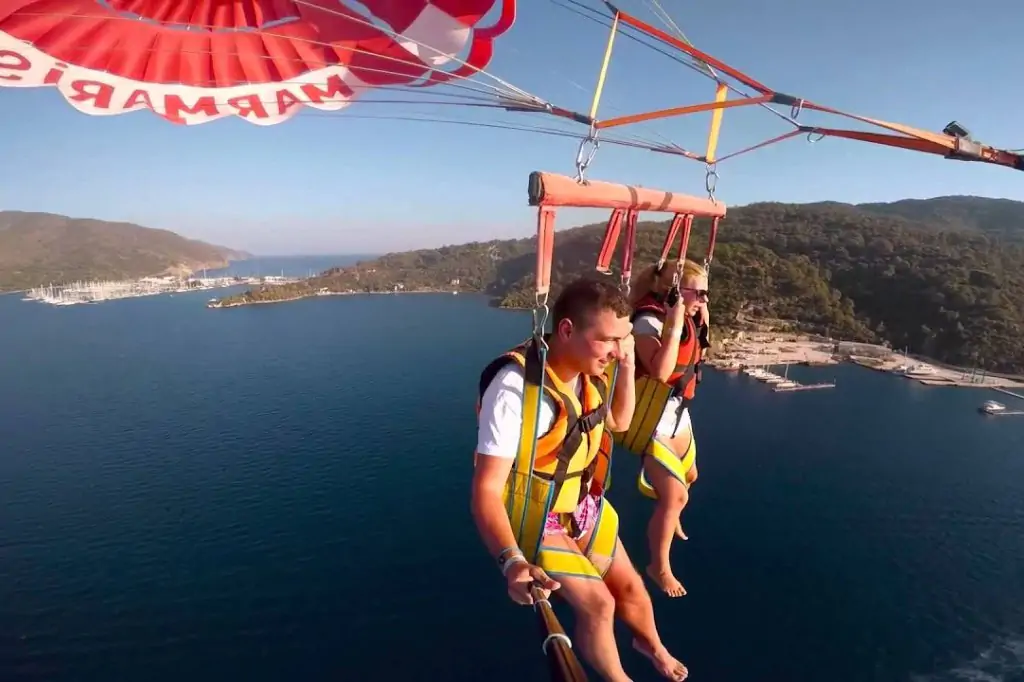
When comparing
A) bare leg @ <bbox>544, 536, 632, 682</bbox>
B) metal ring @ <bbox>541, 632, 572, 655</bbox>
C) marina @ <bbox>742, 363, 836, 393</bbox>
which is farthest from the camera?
marina @ <bbox>742, 363, 836, 393</bbox>

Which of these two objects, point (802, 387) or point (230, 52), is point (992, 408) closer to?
point (802, 387)

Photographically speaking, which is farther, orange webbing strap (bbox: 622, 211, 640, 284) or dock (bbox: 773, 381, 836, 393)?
dock (bbox: 773, 381, 836, 393)

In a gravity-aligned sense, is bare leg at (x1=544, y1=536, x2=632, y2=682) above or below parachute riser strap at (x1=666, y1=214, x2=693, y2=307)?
below

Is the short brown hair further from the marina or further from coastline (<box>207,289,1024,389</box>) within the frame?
coastline (<box>207,289,1024,389</box>)

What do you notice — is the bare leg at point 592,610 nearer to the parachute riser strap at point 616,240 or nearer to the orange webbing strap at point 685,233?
the parachute riser strap at point 616,240

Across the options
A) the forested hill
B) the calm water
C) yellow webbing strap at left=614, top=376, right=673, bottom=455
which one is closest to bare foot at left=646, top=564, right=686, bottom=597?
yellow webbing strap at left=614, top=376, right=673, bottom=455

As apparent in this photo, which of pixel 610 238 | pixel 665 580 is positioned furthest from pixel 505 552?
pixel 665 580

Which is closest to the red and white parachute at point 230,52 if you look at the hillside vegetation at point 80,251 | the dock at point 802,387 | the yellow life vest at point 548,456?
the yellow life vest at point 548,456
